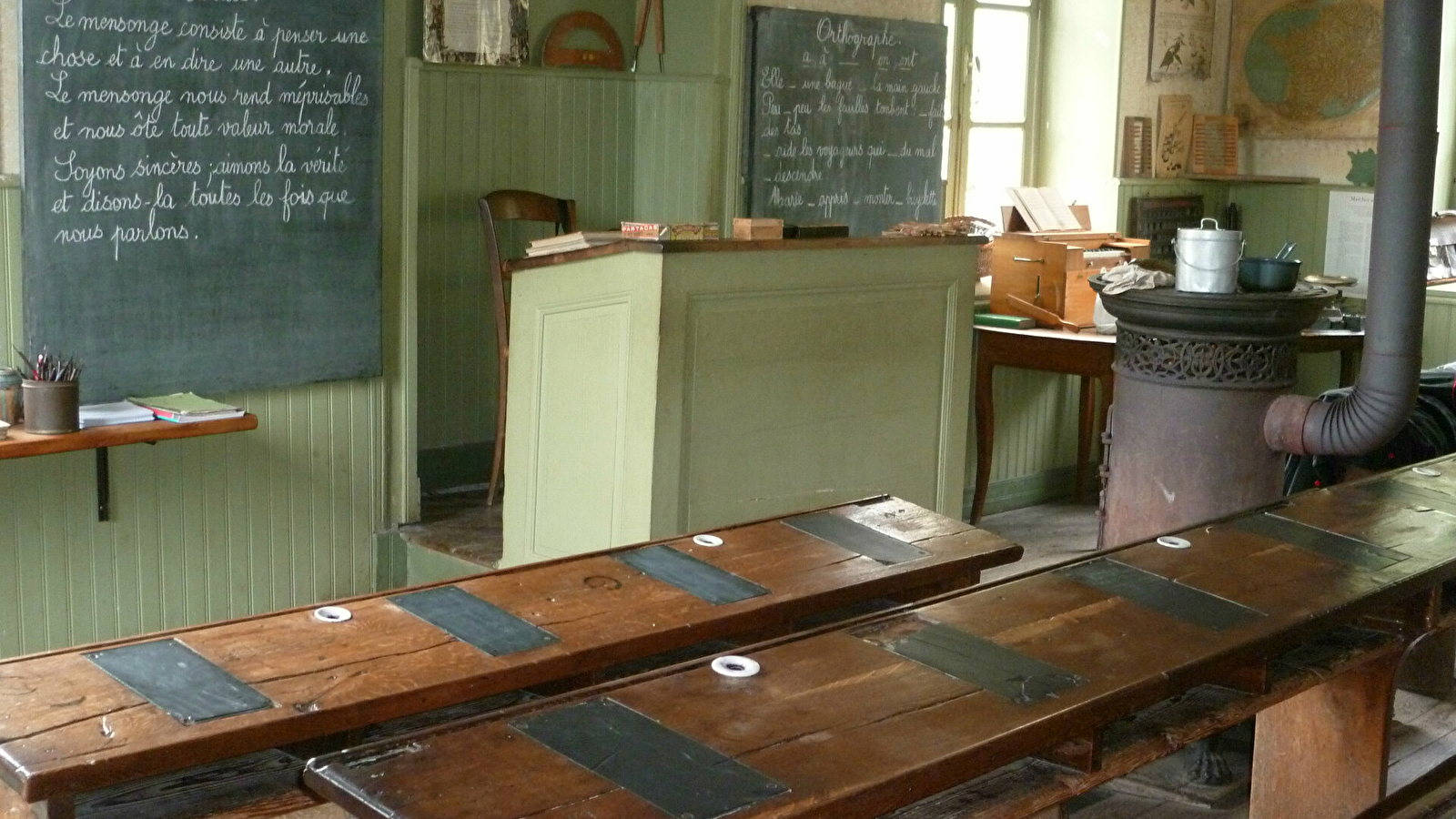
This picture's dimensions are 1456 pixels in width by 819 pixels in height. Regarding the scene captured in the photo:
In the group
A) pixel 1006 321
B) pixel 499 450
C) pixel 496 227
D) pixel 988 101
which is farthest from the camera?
pixel 988 101

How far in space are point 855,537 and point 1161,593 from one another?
2.34 feet

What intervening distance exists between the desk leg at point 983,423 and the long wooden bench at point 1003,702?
274 cm

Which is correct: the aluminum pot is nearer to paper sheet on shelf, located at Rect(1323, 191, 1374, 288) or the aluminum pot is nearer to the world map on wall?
paper sheet on shelf, located at Rect(1323, 191, 1374, 288)

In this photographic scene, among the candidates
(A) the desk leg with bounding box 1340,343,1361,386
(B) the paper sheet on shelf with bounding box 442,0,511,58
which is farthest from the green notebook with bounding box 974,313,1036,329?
(B) the paper sheet on shelf with bounding box 442,0,511,58

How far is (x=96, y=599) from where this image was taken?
14.6ft

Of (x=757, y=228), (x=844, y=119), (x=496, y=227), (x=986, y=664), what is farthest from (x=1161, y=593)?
(x=844, y=119)

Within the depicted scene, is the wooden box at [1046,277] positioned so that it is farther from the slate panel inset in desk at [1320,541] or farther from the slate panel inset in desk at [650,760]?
the slate panel inset in desk at [650,760]

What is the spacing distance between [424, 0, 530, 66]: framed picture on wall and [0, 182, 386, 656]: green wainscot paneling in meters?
1.22

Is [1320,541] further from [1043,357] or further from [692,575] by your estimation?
[1043,357]

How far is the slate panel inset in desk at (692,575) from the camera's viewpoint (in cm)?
288

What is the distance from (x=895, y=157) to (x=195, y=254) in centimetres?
293

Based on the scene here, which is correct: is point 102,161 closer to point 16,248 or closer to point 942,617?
point 16,248

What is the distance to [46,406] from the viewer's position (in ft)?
→ 13.0

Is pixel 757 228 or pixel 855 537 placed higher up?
pixel 757 228
